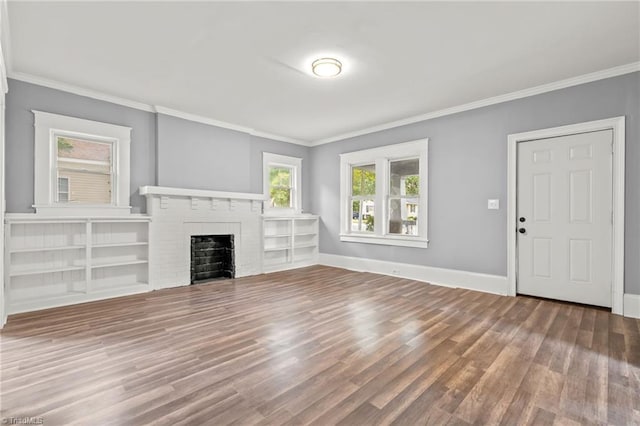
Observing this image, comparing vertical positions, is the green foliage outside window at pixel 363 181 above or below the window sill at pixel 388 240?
above

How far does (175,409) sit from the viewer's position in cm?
178

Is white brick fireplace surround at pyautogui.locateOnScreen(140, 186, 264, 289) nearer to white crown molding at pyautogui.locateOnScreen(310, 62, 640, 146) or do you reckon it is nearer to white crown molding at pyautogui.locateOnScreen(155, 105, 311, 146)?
white crown molding at pyautogui.locateOnScreen(155, 105, 311, 146)

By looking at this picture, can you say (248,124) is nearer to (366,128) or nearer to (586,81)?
(366,128)

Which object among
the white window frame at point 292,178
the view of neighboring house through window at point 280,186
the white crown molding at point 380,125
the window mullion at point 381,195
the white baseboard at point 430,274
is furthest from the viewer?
the view of neighboring house through window at point 280,186

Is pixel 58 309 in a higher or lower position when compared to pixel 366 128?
lower

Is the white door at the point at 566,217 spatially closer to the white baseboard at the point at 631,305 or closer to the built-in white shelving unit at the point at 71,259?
the white baseboard at the point at 631,305

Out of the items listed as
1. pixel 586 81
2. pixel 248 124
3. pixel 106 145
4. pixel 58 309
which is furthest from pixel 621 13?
→ pixel 58 309

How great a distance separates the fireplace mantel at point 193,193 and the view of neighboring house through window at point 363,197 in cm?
184

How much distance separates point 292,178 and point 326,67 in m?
3.65

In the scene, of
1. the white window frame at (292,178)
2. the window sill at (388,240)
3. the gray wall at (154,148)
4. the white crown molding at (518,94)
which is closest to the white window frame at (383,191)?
the window sill at (388,240)

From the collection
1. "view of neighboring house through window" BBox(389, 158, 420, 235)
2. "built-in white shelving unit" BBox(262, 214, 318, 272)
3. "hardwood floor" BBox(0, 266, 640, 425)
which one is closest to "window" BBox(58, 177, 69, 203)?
"hardwood floor" BBox(0, 266, 640, 425)

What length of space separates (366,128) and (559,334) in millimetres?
4249

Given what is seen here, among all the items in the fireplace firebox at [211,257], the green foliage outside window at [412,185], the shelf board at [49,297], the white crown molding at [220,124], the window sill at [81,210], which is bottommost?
the shelf board at [49,297]

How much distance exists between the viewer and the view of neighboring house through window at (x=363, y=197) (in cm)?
612
